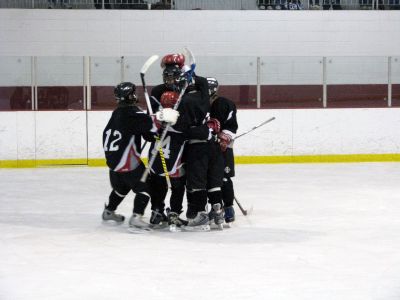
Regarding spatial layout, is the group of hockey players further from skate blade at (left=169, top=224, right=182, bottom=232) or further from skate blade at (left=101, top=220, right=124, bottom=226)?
skate blade at (left=101, top=220, right=124, bottom=226)

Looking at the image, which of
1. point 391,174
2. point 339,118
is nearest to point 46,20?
point 339,118

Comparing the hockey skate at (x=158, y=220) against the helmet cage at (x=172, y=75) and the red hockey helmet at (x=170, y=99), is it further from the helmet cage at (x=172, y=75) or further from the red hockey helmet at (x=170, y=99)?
the helmet cage at (x=172, y=75)

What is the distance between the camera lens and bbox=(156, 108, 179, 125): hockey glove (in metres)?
6.68

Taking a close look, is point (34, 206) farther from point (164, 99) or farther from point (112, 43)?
point (112, 43)

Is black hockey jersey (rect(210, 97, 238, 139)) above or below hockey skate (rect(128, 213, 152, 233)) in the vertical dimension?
above

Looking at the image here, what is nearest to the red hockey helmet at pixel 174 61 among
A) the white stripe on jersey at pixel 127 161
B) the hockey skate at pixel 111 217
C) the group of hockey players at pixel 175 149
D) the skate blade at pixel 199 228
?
the group of hockey players at pixel 175 149

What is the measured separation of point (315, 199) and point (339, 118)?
13.2ft

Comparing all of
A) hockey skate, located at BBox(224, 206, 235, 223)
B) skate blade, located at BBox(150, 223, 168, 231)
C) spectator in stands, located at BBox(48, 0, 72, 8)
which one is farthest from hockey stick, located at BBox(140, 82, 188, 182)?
spectator in stands, located at BBox(48, 0, 72, 8)

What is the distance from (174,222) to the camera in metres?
7.03

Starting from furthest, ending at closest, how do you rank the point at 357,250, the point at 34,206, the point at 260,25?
the point at 260,25 < the point at 34,206 < the point at 357,250

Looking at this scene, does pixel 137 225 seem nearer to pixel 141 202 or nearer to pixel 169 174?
pixel 141 202

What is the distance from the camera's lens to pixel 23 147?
12.0m

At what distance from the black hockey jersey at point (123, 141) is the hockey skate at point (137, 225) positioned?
1.17ft

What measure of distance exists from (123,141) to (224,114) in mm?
795
